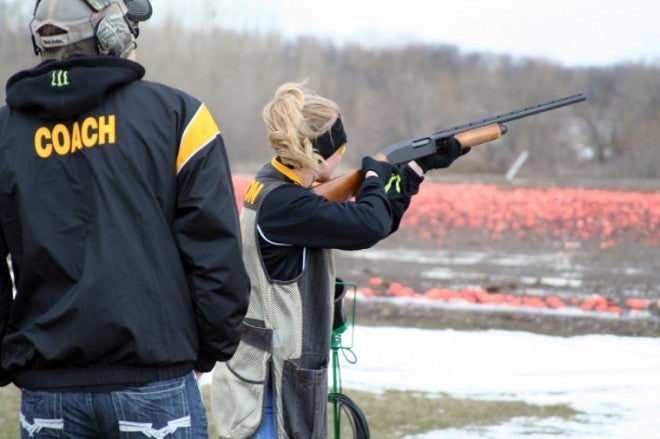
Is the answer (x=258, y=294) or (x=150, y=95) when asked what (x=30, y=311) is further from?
(x=258, y=294)

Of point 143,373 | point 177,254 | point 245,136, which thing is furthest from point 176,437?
point 245,136

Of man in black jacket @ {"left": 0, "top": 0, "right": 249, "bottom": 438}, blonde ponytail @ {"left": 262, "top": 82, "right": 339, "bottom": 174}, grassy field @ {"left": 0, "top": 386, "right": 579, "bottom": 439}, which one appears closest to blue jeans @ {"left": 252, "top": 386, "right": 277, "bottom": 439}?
blonde ponytail @ {"left": 262, "top": 82, "right": 339, "bottom": 174}

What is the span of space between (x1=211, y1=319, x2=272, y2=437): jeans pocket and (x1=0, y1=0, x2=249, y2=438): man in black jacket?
97cm

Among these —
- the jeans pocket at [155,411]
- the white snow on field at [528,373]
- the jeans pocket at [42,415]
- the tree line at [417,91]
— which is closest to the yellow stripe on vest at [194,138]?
the jeans pocket at [155,411]

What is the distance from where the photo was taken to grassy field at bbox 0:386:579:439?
6512 millimetres

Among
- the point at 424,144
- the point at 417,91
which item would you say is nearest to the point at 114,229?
the point at 424,144

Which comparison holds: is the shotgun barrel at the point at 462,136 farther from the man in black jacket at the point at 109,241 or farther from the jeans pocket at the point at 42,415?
the jeans pocket at the point at 42,415

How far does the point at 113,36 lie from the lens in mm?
2824

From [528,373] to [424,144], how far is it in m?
4.13

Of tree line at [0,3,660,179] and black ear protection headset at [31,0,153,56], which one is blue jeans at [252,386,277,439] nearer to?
black ear protection headset at [31,0,153,56]

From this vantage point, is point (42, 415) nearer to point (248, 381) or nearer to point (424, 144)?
point (248, 381)

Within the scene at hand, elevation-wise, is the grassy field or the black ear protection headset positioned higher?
the black ear protection headset

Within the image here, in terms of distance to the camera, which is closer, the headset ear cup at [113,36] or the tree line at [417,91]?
the headset ear cup at [113,36]

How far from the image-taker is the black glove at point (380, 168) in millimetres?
4086
